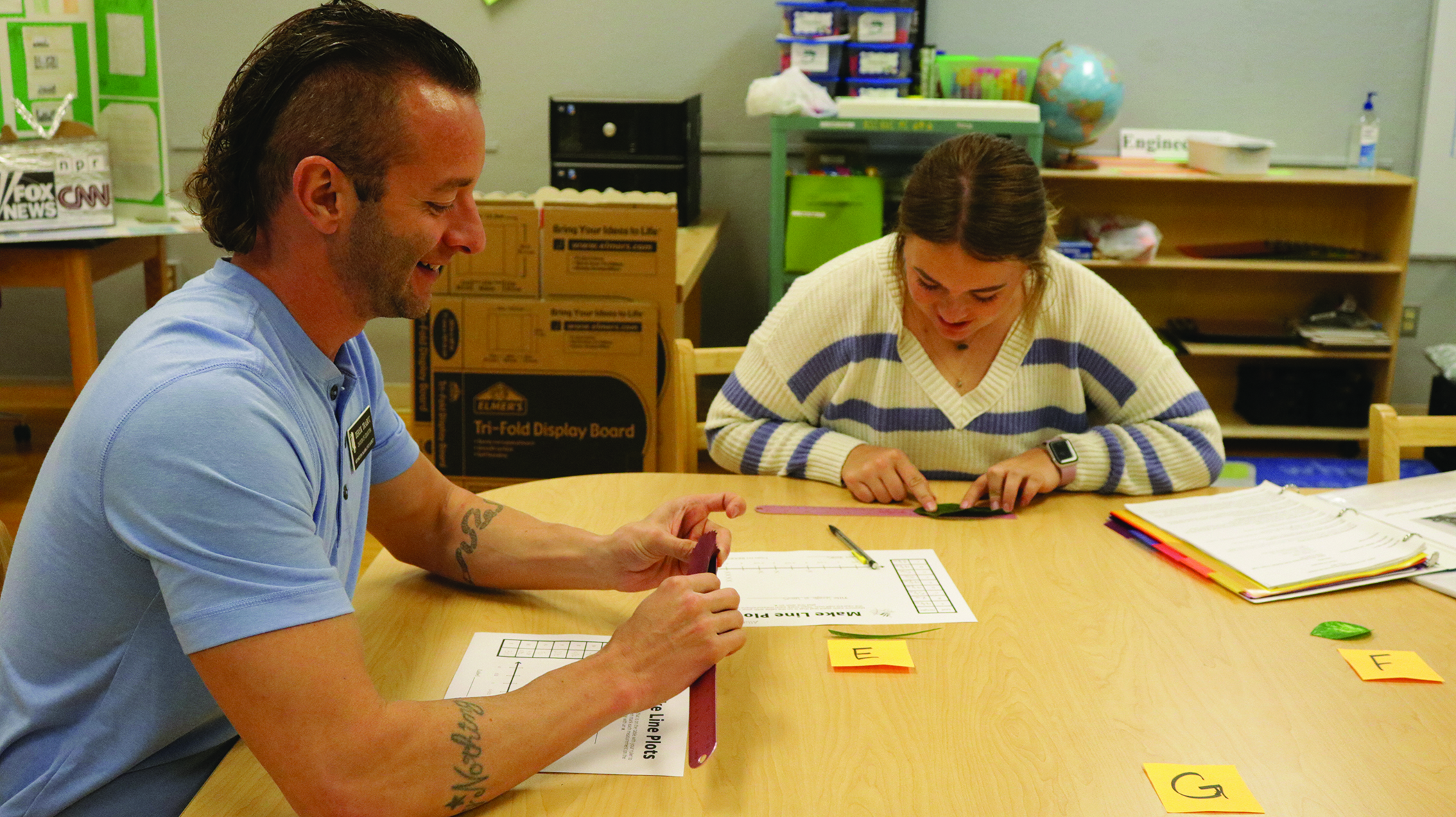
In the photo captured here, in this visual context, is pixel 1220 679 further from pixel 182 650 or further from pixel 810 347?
pixel 182 650

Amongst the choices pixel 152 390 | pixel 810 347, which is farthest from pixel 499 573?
pixel 810 347

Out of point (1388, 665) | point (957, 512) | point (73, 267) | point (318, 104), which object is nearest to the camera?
point (318, 104)

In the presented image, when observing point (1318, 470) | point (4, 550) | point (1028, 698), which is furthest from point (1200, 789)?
point (1318, 470)

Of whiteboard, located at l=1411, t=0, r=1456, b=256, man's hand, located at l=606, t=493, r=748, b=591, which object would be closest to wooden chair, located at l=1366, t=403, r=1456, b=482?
man's hand, located at l=606, t=493, r=748, b=591

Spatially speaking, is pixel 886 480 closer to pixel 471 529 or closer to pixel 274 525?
pixel 471 529

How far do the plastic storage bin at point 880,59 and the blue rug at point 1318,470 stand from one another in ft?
5.52

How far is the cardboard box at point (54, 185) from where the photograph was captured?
286cm

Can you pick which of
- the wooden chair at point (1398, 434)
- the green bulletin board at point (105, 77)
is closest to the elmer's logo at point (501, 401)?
the green bulletin board at point (105, 77)

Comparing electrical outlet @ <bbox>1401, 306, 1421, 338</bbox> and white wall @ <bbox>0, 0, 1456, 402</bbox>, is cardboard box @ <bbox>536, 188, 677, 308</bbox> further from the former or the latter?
electrical outlet @ <bbox>1401, 306, 1421, 338</bbox>

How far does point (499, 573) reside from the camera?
135 centimetres

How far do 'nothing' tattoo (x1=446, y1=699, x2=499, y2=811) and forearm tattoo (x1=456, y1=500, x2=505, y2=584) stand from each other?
427 mm

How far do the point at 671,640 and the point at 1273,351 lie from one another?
3409 millimetres

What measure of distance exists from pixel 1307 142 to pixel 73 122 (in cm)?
388

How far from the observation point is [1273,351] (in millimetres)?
3895
